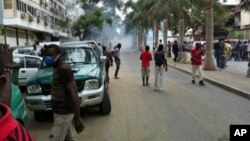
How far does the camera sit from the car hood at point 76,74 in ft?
31.2

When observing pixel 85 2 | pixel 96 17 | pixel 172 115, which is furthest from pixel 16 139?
pixel 85 2

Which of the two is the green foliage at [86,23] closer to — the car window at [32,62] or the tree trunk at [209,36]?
the tree trunk at [209,36]

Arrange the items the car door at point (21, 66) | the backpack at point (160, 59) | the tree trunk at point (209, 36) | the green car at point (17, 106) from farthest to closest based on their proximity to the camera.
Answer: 1. the tree trunk at point (209, 36)
2. the car door at point (21, 66)
3. the backpack at point (160, 59)
4. the green car at point (17, 106)

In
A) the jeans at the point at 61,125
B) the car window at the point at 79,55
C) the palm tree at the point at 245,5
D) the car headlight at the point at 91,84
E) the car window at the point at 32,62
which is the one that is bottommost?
the jeans at the point at 61,125

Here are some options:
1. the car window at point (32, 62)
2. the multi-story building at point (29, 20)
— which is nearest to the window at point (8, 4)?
the multi-story building at point (29, 20)

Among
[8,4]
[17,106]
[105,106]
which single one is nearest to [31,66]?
[105,106]

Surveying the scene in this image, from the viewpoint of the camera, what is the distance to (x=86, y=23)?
65875 millimetres

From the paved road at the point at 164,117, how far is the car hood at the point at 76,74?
937 millimetres

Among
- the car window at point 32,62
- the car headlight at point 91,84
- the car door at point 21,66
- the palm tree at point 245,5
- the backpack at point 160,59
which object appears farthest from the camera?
the palm tree at point 245,5

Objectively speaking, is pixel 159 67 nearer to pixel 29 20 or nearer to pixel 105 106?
pixel 105 106

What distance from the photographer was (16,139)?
5.80ft

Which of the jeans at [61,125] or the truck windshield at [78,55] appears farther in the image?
the truck windshield at [78,55]

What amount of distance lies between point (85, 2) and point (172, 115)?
6955 cm

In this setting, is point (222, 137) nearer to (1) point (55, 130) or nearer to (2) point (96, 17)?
(1) point (55, 130)
